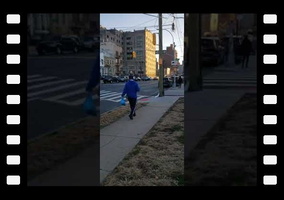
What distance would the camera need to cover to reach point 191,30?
303cm

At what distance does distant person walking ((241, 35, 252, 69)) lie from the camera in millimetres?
3045

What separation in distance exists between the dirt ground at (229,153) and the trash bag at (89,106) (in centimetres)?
127

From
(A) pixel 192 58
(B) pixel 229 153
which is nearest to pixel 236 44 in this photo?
(A) pixel 192 58

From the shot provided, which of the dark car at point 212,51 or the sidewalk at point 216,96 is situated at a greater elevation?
the dark car at point 212,51

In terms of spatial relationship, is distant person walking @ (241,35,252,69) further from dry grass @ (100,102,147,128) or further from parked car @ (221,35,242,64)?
→ dry grass @ (100,102,147,128)

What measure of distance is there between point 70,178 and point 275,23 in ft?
9.20

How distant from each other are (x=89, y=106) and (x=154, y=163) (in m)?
1.78

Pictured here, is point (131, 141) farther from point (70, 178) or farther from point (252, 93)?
point (252, 93)

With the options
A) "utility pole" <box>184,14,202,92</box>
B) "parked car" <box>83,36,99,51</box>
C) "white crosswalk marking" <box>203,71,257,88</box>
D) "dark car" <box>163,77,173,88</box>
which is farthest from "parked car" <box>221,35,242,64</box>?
"dark car" <box>163,77,173,88</box>

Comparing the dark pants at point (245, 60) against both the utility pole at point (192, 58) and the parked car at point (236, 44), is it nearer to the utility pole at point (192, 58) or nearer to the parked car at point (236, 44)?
the parked car at point (236, 44)

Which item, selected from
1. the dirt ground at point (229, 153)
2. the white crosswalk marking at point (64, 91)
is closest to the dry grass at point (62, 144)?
the white crosswalk marking at point (64, 91)

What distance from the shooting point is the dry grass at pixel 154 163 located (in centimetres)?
403
